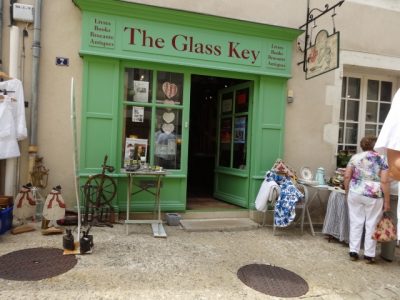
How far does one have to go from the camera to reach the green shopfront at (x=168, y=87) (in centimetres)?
475

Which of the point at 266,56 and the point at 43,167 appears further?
the point at 266,56

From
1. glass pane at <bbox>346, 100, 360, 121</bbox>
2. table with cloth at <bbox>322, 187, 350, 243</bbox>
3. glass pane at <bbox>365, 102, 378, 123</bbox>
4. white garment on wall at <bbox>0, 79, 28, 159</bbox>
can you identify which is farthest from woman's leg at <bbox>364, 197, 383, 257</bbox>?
white garment on wall at <bbox>0, 79, 28, 159</bbox>

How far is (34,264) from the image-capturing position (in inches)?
131

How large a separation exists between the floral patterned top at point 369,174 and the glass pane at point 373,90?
110 inches

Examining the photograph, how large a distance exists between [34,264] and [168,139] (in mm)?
2637

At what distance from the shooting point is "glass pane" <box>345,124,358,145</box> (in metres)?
6.35

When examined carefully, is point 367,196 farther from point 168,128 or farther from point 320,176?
point 168,128

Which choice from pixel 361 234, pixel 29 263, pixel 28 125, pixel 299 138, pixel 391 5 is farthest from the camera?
pixel 391 5

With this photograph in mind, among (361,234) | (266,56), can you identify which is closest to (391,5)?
(266,56)

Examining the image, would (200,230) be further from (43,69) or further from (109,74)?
(43,69)

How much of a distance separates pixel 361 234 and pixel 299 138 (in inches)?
82.7

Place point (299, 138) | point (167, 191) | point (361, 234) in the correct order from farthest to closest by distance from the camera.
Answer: point (299, 138)
point (167, 191)
point (361, 234)

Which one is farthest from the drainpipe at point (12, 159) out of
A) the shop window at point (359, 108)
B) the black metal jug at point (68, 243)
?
the shop window at point (359, 108)

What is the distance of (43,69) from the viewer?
4633mm
